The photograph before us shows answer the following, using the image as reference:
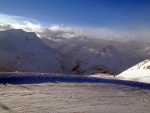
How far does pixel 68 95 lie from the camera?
411 inches

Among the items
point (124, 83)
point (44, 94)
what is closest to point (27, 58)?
point (124, 83)

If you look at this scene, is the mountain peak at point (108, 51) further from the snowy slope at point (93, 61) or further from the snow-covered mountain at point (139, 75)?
the snow-covered mountain at point (139, 75)

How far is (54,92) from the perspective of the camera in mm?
10711

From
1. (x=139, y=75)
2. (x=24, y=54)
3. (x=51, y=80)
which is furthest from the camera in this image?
(x=24, y=54)

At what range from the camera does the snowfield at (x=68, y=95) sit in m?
8.48

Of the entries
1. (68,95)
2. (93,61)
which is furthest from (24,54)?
(68,95)

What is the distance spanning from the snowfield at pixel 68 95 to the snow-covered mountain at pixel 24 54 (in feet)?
112

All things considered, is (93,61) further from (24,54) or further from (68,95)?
(68,95)

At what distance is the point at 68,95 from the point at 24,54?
154ft

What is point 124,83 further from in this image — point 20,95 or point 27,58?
point 27,58

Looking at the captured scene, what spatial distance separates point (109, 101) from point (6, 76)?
5636 millimetres

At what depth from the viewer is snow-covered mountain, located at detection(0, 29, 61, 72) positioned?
49219 mm

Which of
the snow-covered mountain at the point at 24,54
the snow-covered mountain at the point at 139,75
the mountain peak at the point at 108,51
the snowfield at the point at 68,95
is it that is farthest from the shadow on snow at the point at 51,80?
the mountain peak at the point at 108,51

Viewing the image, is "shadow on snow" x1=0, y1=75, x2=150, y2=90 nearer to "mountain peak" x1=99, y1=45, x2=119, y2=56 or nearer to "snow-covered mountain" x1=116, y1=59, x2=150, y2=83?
"snow-covered mountain" x1=116, y1=59, x2=150, y2=83
